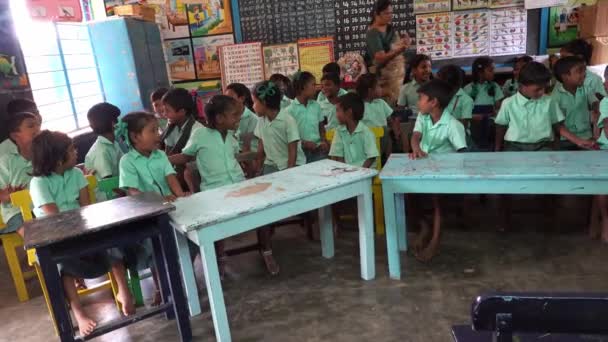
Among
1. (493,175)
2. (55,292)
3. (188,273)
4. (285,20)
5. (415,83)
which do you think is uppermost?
(285,20)

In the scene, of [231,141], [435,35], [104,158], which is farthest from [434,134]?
[435,35]

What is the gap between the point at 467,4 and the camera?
5262 mm

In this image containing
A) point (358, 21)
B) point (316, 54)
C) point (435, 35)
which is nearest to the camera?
point (435, 35)

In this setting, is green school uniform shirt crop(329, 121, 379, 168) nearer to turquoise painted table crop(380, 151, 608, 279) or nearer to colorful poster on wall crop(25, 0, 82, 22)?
turquoise painted table crop(380, 151, 608, 279)

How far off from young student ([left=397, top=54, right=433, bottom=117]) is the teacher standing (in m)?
0.21

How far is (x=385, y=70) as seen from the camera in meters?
4.62

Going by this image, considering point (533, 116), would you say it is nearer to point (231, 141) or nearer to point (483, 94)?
point (483, 94)

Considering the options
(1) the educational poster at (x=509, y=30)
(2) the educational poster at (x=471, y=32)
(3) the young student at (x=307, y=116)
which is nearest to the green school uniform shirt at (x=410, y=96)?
(3) the young student at (x=307, y=116)

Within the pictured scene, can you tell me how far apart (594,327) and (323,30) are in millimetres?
5285

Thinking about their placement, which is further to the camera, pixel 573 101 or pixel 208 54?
pixel 208 54

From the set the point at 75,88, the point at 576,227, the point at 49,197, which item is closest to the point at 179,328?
the point at 49,197

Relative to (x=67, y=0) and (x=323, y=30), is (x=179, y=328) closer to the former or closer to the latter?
(x=67, y=0)

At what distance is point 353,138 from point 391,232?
811mm

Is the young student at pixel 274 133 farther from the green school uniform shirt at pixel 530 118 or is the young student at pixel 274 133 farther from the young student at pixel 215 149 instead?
the green school uniform shirt at pixel 530 118
